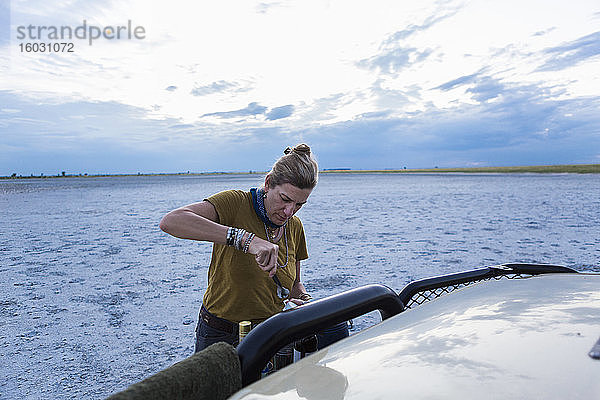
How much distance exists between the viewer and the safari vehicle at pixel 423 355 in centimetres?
67

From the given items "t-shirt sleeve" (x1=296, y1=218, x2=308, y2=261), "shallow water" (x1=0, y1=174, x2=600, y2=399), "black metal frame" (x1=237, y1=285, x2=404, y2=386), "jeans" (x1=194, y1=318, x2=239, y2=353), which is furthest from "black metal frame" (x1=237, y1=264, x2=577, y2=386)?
→ "shallow water" (x1=0, y1=174, x2=600, y2=399)

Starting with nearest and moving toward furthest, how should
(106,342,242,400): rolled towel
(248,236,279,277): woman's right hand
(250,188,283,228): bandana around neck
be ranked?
(106,342,242,400): rolled towel < (248,236,279,277): woman's right hand < (250,188,283,228): bandana around neck

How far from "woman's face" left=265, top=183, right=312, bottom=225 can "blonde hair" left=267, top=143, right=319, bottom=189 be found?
0.08 feet

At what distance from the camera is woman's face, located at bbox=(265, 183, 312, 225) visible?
199 centimetres

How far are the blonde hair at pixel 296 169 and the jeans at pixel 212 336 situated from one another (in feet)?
2.39

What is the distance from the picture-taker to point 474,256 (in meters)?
6.43

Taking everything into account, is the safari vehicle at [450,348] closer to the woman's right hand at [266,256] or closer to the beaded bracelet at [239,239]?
the woman's right hand at [266,256]

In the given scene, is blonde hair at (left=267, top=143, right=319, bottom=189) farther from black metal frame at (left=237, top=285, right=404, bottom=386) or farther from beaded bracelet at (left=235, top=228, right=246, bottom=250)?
black metal frame at (left=237, top=285, right=404, bottom=386)

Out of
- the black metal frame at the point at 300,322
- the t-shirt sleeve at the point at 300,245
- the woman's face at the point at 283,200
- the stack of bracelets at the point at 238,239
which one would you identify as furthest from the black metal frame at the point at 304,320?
the t-shirt sleeve at the point at 300,245

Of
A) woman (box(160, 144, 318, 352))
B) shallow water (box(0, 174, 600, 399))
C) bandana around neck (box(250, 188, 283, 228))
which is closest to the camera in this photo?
woman (box(160, 144, 318, 352))

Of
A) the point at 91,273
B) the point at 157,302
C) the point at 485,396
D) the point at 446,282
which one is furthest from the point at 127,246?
the point at 485,396

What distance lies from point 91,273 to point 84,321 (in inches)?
81.3

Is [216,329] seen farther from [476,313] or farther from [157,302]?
[157,302]

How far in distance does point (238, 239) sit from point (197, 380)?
111 centimetres
